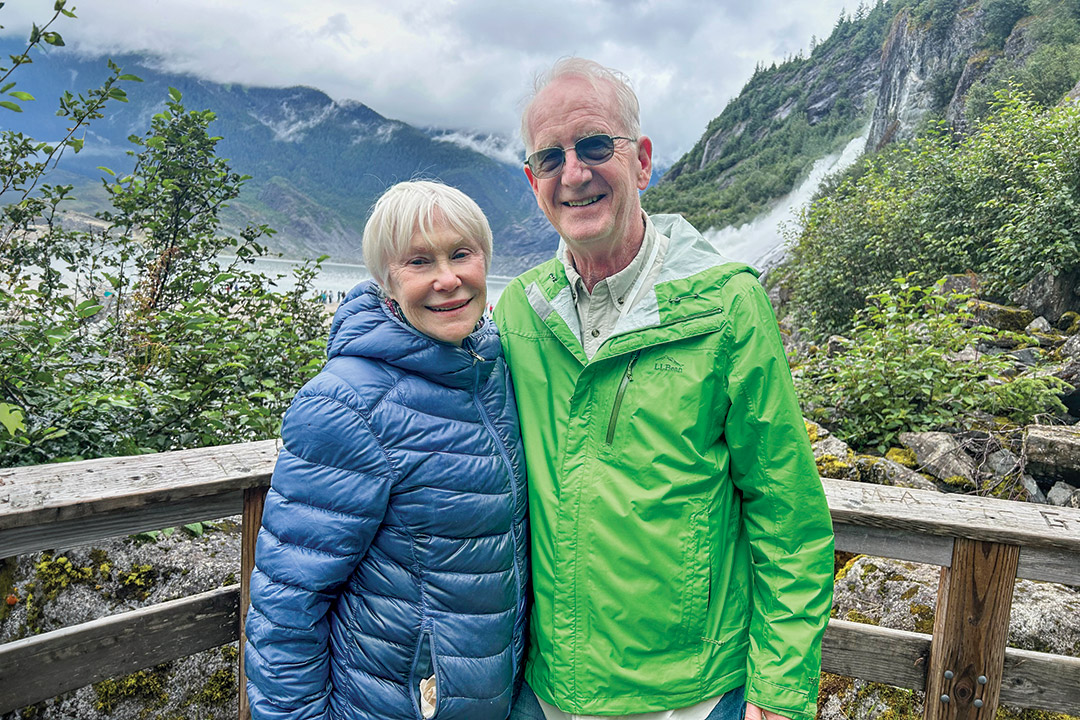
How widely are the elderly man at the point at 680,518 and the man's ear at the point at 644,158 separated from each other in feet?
0.90

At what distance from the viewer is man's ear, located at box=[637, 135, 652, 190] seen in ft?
5.35

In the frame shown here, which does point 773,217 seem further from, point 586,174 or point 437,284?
point 437,284

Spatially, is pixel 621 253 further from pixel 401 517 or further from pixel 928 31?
pixel 928 31

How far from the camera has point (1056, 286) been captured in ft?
26.1

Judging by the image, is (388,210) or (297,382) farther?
(297,382)

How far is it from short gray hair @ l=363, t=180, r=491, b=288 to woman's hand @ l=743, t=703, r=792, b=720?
114cm

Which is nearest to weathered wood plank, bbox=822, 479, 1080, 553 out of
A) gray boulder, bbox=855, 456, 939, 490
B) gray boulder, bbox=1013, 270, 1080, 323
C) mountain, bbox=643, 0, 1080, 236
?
gray boulder, bbox=855, 456, 939, 490

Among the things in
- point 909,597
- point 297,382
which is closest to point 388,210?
point 909,597

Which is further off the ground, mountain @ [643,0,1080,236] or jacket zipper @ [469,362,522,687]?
mountain @ [643,0,1080,236]

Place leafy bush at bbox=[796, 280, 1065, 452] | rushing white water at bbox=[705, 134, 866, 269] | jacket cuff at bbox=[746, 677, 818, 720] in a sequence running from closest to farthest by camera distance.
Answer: jacket cuff at bbox=[746, 677, 818, 720]
leafy bush at bbox=[796, 280, 1065, 452]
rushing white water at bbox=[705, 134, 866, 269]

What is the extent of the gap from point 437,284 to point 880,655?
1.55 metres

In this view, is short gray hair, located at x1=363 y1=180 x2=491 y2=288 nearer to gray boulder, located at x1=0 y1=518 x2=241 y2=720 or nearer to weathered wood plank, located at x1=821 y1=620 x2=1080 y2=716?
weathered wood plank, located at x1=821 y1=620 x2=1080 y2=716

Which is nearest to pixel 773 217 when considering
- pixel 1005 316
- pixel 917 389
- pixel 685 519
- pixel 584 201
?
pixel 1005 316

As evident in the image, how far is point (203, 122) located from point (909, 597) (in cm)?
445
